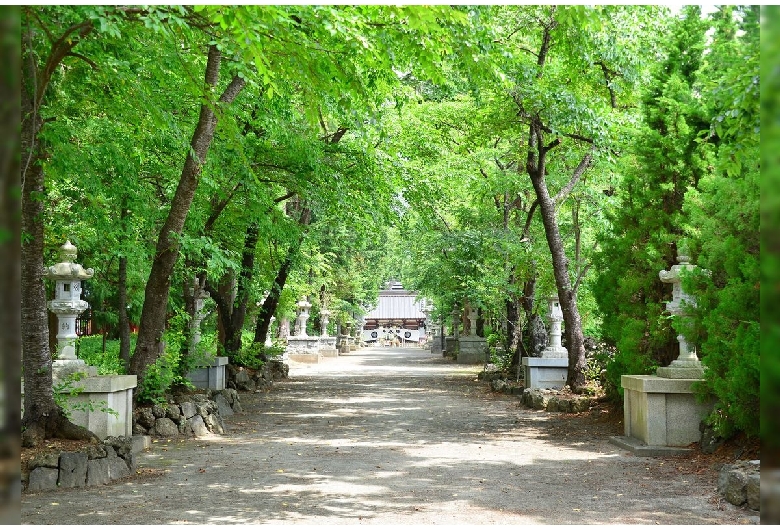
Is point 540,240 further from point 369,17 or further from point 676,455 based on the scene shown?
point 369,17

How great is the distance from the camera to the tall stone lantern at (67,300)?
8961mm

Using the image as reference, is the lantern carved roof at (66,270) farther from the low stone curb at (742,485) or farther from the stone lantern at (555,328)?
the stone lantern at (555,328)

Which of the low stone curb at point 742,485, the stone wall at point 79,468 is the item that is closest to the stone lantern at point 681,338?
the low stone curb at point 742,485

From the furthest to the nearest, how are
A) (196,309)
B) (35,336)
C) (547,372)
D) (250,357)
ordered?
(250,357) < (547,372) < (196,309) < (35,336)

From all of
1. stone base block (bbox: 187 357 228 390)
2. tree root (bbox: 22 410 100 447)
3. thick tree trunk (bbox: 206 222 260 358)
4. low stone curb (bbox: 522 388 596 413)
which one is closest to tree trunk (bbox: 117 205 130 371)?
tree root (bbox: 22 410 100 447)

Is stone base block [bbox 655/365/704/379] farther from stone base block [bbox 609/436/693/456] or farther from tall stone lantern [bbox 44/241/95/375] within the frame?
tall stone lantern [bbox 44/241/95/375]

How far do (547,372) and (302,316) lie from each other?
19.7 m

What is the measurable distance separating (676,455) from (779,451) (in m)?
7.80

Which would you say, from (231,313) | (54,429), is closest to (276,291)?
(231,313)

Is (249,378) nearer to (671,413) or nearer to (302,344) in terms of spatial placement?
(671,413)

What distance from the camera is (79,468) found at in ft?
23.2

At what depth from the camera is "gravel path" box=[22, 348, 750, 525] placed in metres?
5.80

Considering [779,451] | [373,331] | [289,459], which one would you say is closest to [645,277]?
[289,459]

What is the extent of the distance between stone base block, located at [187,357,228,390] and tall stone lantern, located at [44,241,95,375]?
7.08m
